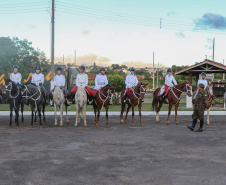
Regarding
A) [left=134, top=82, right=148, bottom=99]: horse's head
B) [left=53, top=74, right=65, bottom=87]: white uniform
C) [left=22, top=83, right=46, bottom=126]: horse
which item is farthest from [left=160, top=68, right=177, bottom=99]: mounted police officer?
[left=22, top=83, right=46, bottom=126]: horse

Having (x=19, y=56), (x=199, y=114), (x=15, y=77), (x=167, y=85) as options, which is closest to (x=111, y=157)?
(x=199, y=114)

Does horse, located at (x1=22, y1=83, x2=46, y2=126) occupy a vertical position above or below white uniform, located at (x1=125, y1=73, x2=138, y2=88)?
below

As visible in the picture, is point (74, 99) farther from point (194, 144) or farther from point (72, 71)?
point (72, 71)

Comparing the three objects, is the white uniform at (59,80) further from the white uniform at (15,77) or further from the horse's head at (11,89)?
the horse's head at (11,89)

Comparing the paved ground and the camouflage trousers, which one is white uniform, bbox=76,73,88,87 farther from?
the camouflage trousers

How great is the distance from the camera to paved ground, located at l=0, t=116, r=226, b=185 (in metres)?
5.57

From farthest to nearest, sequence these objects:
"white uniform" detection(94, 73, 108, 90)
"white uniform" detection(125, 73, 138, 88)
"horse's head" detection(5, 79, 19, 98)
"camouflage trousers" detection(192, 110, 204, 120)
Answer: "white uniform" detection(125, 73, 138, 88) < "white uniform" detection(94, 73, 108, 90) < "horse's head" detection(5, 79, 19, 98) < "camouflage trousers" detection(192, 110, 204, 120)

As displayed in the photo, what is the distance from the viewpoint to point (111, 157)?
7281mm

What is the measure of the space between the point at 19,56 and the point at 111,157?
3721cm

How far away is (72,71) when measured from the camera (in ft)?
97.0

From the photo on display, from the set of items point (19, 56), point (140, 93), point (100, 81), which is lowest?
point (140, 93)

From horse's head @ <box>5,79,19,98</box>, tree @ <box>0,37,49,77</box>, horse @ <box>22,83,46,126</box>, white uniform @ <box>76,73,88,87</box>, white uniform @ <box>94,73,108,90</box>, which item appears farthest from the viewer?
tree @ <box>0,37,49,77</box>

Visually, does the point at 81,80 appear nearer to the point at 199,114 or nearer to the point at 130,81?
the point at 130,81

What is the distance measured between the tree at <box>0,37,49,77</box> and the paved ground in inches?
961
